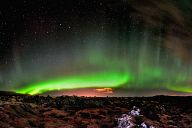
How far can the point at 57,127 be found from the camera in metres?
24.1

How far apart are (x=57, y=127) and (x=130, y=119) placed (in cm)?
609

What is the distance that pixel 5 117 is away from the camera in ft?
71.7

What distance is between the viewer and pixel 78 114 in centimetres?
2891

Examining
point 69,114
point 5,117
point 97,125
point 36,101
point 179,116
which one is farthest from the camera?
point 36,101

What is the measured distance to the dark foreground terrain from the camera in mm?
23733

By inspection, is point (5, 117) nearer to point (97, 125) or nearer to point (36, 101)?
point (97, 125)

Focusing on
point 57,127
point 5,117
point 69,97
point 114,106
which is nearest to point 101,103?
point 114,106

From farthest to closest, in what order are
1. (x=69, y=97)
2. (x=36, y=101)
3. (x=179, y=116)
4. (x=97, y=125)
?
(x=69, y=97)
(x=36, y=101)
(x=179, y=116)
(x=97, y=125)

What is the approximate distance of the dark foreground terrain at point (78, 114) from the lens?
23733 millimetres

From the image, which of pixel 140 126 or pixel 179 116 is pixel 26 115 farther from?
pixel 179 116

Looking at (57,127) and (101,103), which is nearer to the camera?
(57,127)

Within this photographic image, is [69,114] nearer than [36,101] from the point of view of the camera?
Yes

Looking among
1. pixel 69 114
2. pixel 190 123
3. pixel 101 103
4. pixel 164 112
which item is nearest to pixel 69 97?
pixel 101 103

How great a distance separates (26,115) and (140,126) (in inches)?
346
